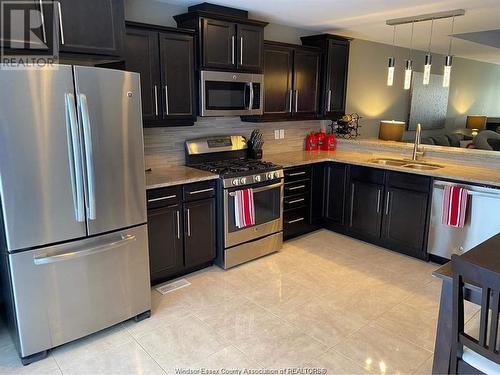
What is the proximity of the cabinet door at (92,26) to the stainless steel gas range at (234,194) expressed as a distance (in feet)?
4.42

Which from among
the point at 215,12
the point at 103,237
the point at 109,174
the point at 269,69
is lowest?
the point at 103,237

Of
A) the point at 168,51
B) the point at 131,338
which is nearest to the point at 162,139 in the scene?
the point at 168,51

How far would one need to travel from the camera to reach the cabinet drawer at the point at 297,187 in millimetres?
3971

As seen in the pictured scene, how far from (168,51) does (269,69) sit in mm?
1234

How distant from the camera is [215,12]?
3.35 m

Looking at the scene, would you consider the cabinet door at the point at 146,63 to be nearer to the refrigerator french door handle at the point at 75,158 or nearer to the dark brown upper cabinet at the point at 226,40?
the dark brown upper cabinet at the point at 226,40

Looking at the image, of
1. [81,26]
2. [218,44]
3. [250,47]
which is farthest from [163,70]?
[250,47]

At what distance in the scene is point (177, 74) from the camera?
10.5ft

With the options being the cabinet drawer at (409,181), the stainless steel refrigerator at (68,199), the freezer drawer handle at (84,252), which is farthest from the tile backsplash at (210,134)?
the cabinet drawer at (409,181)

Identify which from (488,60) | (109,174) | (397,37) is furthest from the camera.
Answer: (488,60)

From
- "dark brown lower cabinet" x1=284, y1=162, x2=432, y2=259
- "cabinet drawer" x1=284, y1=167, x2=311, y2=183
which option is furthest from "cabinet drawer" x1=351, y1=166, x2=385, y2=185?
"cabinet drawer" x1=284, y1=167, x2=311, y2=183

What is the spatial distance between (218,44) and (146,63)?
73 centimetres

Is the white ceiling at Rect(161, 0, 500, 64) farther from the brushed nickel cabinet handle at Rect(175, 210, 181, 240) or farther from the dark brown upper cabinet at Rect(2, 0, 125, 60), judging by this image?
the brushed nickel cabinet handle at Rect(175, 210, 181, 240)

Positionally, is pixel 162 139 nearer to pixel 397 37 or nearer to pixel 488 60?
pixel 397 37
